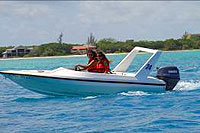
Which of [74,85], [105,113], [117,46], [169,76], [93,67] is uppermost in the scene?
[117,46]

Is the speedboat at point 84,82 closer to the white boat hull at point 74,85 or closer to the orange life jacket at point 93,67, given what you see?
the white boat hull at point 74,85

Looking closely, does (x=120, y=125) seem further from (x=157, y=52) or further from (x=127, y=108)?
(x=157, y=52)

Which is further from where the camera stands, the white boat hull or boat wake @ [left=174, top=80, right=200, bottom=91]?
boat wake @ [left=174, top=80, right=200, bottom=91]

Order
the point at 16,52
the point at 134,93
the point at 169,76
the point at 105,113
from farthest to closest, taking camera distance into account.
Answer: the point at 16,52, the point at 169,76, the point at 134,93, the point at 105,113

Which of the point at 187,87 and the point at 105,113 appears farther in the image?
the point at 187,87

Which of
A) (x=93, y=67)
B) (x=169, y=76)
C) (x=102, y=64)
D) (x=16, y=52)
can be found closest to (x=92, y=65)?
(x=93, y=67)

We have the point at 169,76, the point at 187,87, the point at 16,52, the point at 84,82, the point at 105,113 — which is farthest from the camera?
the point at 16,52

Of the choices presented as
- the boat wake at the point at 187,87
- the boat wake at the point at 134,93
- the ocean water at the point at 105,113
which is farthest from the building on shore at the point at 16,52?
the boat wake at the point at 134,93

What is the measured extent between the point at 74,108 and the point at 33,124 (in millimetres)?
2083

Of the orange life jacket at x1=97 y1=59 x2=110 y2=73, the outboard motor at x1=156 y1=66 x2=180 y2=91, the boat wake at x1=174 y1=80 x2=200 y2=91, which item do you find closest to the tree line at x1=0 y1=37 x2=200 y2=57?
the boat wake at x1=174 y1=80 x2=200 y2=91

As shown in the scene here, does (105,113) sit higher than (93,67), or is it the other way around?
(93,67)

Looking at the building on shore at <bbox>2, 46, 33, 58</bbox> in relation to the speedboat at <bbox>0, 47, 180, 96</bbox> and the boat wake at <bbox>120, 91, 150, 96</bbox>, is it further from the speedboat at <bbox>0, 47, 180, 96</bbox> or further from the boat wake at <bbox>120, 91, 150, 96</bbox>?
the boat wake at <bbox>120, 91, 150, 96</bbox>

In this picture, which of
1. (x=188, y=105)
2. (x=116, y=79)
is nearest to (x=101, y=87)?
(x=116, y=79)

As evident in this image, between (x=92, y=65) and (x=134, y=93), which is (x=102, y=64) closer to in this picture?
(x=92, y=65)
